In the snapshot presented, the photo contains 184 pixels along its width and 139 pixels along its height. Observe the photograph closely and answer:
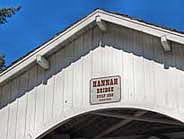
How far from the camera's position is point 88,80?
10.2 metres

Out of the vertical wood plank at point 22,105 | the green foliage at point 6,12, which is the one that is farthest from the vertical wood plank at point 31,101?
the green foliage at point 6,12

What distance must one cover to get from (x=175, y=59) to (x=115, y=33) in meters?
1.51

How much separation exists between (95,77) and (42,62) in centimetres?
135

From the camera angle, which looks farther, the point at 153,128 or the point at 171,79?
the point at 153,128

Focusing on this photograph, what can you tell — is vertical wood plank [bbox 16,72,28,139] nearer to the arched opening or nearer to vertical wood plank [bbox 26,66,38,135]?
vertical wood plank [bbox 26,66,38,135]

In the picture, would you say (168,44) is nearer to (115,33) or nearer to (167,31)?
(167,31)

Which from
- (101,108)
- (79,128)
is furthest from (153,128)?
(101,108)

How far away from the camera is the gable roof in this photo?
9.60m

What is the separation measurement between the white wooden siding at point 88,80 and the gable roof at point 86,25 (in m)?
0.25

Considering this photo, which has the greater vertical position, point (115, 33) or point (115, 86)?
point (115, 33)

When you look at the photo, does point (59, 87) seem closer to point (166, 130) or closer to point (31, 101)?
point (31, 101)

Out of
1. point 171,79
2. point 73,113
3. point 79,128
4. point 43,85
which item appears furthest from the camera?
point 79,128

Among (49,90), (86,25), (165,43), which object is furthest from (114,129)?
(165,43)

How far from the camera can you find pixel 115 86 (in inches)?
387
